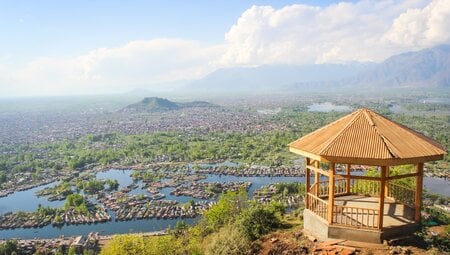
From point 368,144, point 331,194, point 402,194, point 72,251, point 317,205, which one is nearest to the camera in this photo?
point 368,144

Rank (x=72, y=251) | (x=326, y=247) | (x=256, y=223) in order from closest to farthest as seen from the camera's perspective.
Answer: (x=326, y=247) → (x=256, y=223) → (x=72, y=251)

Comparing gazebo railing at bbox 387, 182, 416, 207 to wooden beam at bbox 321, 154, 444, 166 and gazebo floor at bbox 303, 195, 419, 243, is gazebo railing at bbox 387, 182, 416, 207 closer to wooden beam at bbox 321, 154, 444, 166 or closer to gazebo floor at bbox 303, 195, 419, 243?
gazebo floor at bbox 303, 195, 419, 243

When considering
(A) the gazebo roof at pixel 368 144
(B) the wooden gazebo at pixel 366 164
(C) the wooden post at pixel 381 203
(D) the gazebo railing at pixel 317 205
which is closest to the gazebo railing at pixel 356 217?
(B) the wooden gazebo at pixel 366 164

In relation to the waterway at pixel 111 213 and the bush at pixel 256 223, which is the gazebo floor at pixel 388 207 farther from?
the waterway at pixel 111 213

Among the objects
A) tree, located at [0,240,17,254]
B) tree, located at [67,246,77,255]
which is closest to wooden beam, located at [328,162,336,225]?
tree, located at [67,246,77,255]

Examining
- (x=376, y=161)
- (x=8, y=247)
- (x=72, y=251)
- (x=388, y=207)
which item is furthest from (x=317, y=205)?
(x=8, y=247)

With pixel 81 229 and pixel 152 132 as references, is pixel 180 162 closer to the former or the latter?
pixel 81 229

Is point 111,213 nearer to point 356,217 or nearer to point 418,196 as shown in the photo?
point 356,217
